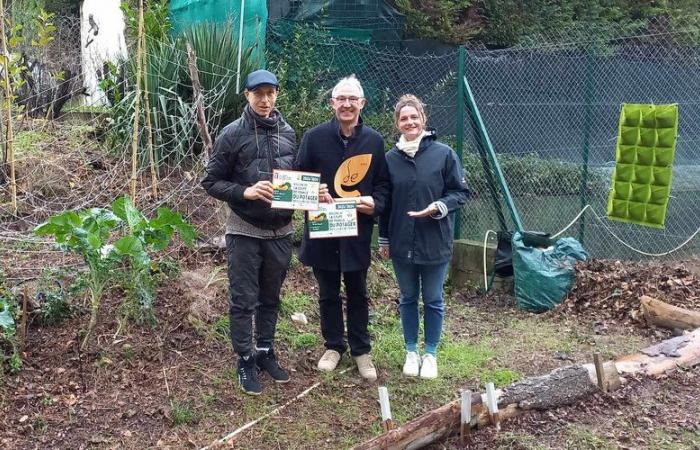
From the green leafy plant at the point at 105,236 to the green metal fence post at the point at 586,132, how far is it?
4.35m

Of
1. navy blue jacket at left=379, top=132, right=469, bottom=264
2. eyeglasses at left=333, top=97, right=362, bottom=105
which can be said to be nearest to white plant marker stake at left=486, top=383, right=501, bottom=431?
navy blue jacket at left=379, top=132, right=469, bottom=264

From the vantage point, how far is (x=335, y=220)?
158 inches

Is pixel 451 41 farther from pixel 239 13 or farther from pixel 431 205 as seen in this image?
pixel 431 205

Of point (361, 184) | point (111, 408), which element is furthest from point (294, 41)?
point (111, 408)

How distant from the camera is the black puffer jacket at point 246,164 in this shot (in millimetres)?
3822

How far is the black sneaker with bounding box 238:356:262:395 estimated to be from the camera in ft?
13.4

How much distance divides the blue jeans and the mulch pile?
2.02 metres

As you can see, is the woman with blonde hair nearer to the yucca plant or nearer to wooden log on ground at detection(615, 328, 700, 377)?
wooden log on ground at detection(615, 328, 700, 377)

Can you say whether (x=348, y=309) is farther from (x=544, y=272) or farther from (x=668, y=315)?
(x=668, y=315)

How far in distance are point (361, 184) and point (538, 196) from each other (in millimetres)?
3896

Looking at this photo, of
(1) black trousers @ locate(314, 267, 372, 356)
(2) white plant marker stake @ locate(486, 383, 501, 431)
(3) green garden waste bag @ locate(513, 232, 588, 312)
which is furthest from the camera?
(3) green garden waste bag @ locate(513, 232, 588, 312)

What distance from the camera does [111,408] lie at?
3.85 m

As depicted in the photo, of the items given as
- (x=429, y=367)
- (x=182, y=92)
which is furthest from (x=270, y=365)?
(x=182, y=92)

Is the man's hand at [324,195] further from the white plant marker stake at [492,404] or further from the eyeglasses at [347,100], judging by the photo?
the white plant marker stake at [492,404]
